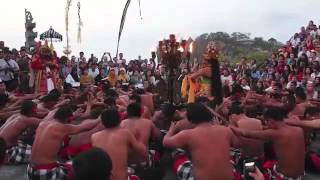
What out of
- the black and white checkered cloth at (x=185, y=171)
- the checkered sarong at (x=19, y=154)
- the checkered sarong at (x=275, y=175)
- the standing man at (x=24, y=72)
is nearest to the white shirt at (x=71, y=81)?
the standing man at (x=24, y=72)

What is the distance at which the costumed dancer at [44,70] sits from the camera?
38.0ft

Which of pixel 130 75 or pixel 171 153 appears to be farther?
pixel 130 75

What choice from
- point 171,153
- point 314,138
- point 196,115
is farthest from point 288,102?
point 196,115

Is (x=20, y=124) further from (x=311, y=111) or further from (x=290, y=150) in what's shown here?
(x=311, y=111)

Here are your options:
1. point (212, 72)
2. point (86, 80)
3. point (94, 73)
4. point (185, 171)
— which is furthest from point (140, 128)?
point (94, 73)

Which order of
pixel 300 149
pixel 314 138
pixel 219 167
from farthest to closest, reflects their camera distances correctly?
pixel 314 138 → pixel 300 149 → pixel 219 167

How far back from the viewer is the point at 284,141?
5.16 meters

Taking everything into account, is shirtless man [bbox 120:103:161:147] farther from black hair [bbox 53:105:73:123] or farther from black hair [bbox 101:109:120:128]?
black hair [bbox 101:109:120:128]

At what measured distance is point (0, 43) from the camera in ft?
42.0

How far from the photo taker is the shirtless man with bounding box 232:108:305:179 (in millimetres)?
5160

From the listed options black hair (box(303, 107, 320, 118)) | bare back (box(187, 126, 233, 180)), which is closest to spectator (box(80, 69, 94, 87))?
A: black hair (box(303, 107, 320, 118))

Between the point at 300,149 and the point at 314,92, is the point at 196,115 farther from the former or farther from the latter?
the point at 314,92

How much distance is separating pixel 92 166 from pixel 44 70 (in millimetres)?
9894

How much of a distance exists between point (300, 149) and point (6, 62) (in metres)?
8.99
